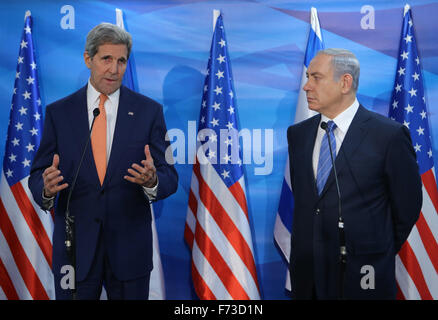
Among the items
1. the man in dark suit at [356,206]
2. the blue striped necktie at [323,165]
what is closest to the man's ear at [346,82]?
the man in dark suit at [356,206]

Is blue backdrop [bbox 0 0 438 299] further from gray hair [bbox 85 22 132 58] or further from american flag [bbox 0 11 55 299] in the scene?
gray hair [bbox 85 22 132 58]

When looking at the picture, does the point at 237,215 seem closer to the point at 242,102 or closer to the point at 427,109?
the point at 242,102

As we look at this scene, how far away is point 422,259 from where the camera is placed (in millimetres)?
3918

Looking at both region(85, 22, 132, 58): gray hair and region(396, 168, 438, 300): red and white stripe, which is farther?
Answer: region(396, 168, 438, 300): red and white stripe

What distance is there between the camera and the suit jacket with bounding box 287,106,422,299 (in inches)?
99.1

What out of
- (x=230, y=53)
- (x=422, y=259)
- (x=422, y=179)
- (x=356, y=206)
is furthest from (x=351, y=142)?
(x=230, y=53)

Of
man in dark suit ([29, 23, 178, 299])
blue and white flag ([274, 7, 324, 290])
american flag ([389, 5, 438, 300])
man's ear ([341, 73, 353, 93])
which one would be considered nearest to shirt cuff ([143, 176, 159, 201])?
man in dark suit ([29, 23, 178, 299])

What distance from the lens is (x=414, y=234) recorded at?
391cm

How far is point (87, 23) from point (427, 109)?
2795 millimetres

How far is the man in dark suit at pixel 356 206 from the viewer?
2520mm

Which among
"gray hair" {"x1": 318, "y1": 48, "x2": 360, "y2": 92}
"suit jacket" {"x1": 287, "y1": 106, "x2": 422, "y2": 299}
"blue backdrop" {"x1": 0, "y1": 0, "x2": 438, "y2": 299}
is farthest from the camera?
"blue backdrop" {"x1": 0, "y1": 0, "x2": 438, "y2": 299}

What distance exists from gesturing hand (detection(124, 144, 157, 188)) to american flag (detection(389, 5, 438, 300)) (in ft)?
7.41

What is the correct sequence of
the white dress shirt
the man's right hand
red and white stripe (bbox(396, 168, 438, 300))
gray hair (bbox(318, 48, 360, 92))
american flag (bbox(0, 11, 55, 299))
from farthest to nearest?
american flag (bbox(0, 11, 55, 299))
red and white stripe (bbox(396, 168, 438, 300))
gray hair (bbox(318, 48, 360, 92))
the white dress shirt
the man's right hand

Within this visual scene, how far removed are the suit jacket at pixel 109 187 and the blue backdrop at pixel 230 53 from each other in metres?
1.61
